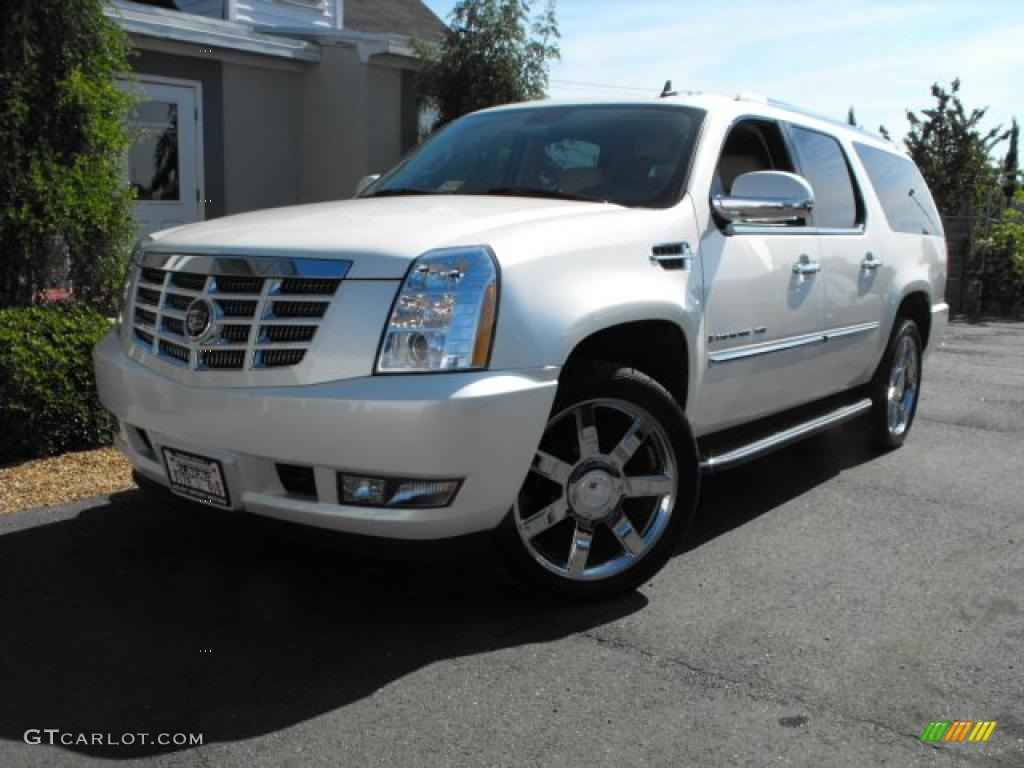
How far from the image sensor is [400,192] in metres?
4.83

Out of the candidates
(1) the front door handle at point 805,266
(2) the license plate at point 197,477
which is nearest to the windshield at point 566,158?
(1) the front door handle at point 805,266

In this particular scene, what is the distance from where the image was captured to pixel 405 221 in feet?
11.8

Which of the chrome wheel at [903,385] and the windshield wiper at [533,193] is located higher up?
the windshield wiper at [533,193]

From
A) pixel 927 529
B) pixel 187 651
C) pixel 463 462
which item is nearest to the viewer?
pixel 463 462

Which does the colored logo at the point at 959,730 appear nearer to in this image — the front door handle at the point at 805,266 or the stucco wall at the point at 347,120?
the front door handle at the point at 805,266

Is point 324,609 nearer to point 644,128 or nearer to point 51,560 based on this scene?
point 51,560

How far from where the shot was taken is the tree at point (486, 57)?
12227 millimetres

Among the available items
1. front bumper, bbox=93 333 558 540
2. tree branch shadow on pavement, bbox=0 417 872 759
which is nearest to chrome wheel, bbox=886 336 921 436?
tree branch shadow on pavement, bbox=0 417 872 759

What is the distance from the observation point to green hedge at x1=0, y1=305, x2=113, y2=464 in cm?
543

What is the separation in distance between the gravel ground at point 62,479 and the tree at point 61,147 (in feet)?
5.25

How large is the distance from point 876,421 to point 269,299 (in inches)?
171

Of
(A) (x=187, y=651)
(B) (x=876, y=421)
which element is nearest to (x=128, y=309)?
(A) (x=187, y=651)

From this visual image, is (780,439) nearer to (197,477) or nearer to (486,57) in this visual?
(197,477)

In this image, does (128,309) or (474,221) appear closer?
(474,221)
